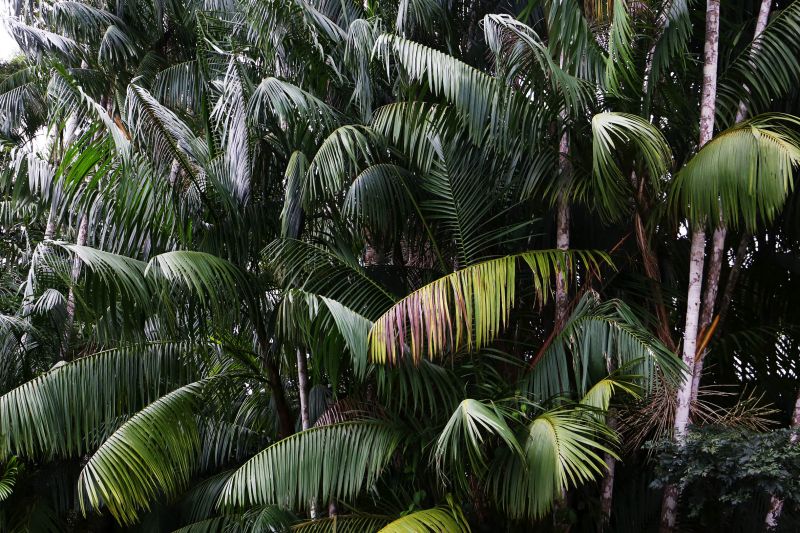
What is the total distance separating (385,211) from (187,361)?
1872 mm

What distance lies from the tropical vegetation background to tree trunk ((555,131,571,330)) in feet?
0.07

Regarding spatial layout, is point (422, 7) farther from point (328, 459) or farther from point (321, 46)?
point (328, 459)

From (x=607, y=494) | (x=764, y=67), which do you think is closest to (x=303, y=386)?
(x=607, y=494)

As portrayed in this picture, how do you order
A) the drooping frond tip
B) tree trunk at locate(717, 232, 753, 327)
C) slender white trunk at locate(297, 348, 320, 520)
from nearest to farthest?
1. the drooping frond tip
2. tree trunk at locate(717, 232, 753, 327)
3. slender white trunk at locate(297, 348, 320, 520)

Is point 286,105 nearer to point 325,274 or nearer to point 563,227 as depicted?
point 325,274

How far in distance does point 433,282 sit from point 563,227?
142cm

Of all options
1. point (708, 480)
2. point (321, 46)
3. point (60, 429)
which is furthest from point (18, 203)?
point (708, 480)

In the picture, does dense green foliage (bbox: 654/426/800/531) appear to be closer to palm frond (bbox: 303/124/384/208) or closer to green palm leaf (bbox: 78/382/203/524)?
palm frond (bbox: 303/124/384/208)

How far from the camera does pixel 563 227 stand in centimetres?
623

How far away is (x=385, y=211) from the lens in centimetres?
632

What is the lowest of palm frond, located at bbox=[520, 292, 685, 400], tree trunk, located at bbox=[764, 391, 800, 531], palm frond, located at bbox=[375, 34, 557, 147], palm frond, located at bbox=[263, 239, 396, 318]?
tree trunk, located at bbox=[764, 391, 800, 531]

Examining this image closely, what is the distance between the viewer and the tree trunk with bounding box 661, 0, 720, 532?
Answer: 556cm

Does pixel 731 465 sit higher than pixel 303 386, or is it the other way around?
pixel 303 386

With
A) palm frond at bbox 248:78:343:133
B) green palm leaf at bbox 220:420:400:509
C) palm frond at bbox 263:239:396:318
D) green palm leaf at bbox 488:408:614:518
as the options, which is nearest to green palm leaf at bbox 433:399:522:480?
green palm leaf at bbox 488:408:614:518
